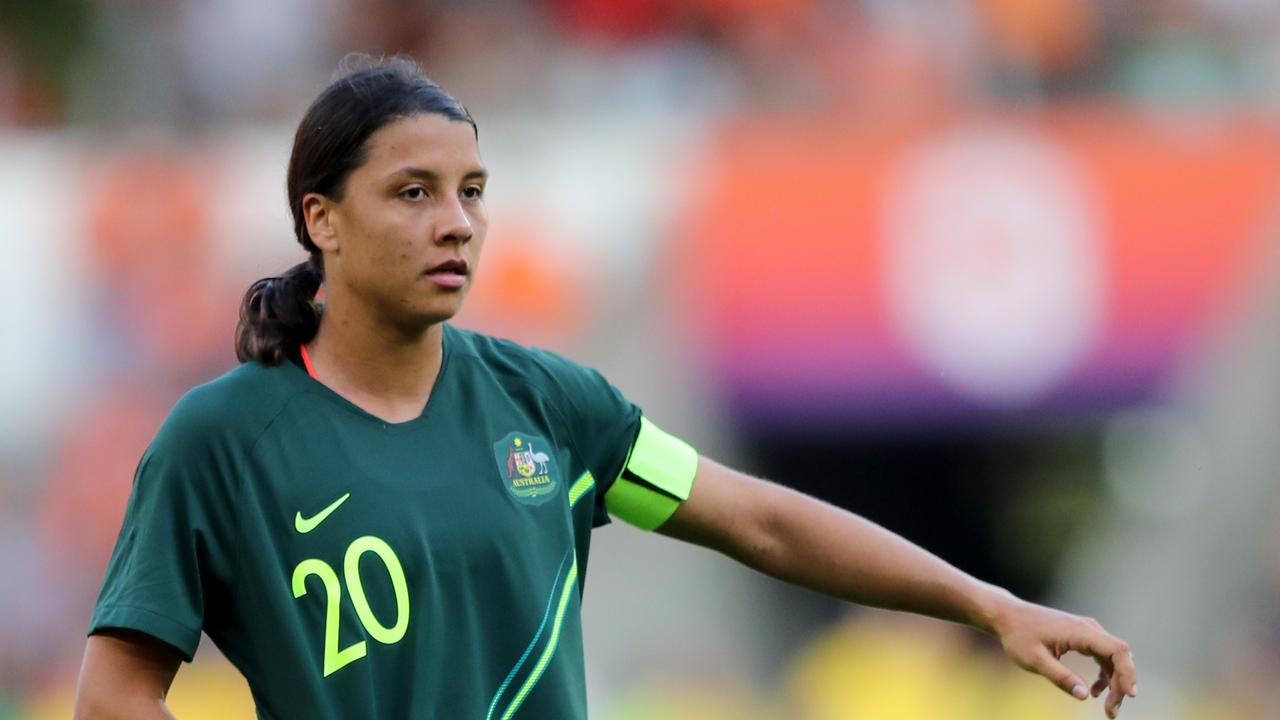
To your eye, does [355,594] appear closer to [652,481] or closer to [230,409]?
[230,409]

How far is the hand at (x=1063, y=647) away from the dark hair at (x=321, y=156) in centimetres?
142

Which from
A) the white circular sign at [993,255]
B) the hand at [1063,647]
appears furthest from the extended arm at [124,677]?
the white circular sign at [993,255]

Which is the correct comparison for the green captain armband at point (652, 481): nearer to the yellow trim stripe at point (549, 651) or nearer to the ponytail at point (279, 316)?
the yellow trim stripe at point (549, 651)

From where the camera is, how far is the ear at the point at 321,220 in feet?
11.4

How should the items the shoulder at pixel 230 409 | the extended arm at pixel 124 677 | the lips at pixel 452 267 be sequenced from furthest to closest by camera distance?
1. the lips at pixel 452 267
2. the shoulder at pixel 230 409
3. the extended arm at pixel 124 677

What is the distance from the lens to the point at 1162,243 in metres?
9.98

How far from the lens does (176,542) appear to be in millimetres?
3234

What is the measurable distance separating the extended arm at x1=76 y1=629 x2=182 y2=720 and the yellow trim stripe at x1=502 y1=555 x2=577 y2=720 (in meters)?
0.60

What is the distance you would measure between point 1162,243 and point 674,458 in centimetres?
673

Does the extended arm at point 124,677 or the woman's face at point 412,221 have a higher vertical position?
the woman's face at point 412,221

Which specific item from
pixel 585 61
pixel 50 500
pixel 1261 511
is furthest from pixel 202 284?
pixel 1261 511

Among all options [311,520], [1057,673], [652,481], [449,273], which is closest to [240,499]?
[311,520]

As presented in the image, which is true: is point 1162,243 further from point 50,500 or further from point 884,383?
point 50,500

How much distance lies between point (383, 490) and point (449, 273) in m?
0.40
